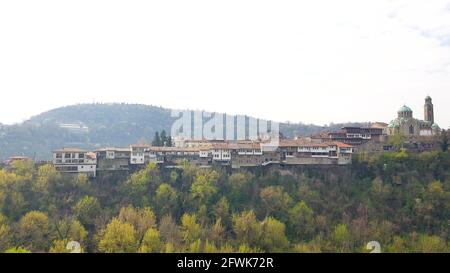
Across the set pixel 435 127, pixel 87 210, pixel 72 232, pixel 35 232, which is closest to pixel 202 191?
pixel 87 210

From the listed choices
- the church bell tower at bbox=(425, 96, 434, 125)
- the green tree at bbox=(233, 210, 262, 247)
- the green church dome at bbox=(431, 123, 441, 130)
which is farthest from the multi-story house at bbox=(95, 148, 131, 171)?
the church bell tower at bbox=(425, 96, 434, 125)

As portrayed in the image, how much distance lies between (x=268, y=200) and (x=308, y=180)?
3184mm

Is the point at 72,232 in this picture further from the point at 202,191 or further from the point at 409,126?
the point at 409,126

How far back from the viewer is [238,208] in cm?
2178

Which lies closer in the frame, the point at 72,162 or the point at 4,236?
the point at 4,236

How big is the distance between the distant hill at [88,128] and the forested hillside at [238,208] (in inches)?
1074

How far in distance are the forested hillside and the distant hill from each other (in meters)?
27.3

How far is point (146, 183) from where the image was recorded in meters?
22.4

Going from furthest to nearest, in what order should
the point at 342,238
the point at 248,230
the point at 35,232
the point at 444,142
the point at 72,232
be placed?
the point at 444,142, the point at 248,230, the point at 342,238, the point at 72,232, the point at 35,232

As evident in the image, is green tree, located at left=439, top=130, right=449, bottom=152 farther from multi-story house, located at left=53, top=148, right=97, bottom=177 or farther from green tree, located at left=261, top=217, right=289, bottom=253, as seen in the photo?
multi-story house, located at left=53, top=148, right=97, bottom=177

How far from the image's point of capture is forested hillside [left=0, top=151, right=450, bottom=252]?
17.4 m

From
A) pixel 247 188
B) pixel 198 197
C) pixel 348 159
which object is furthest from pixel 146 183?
pixel 348 159
